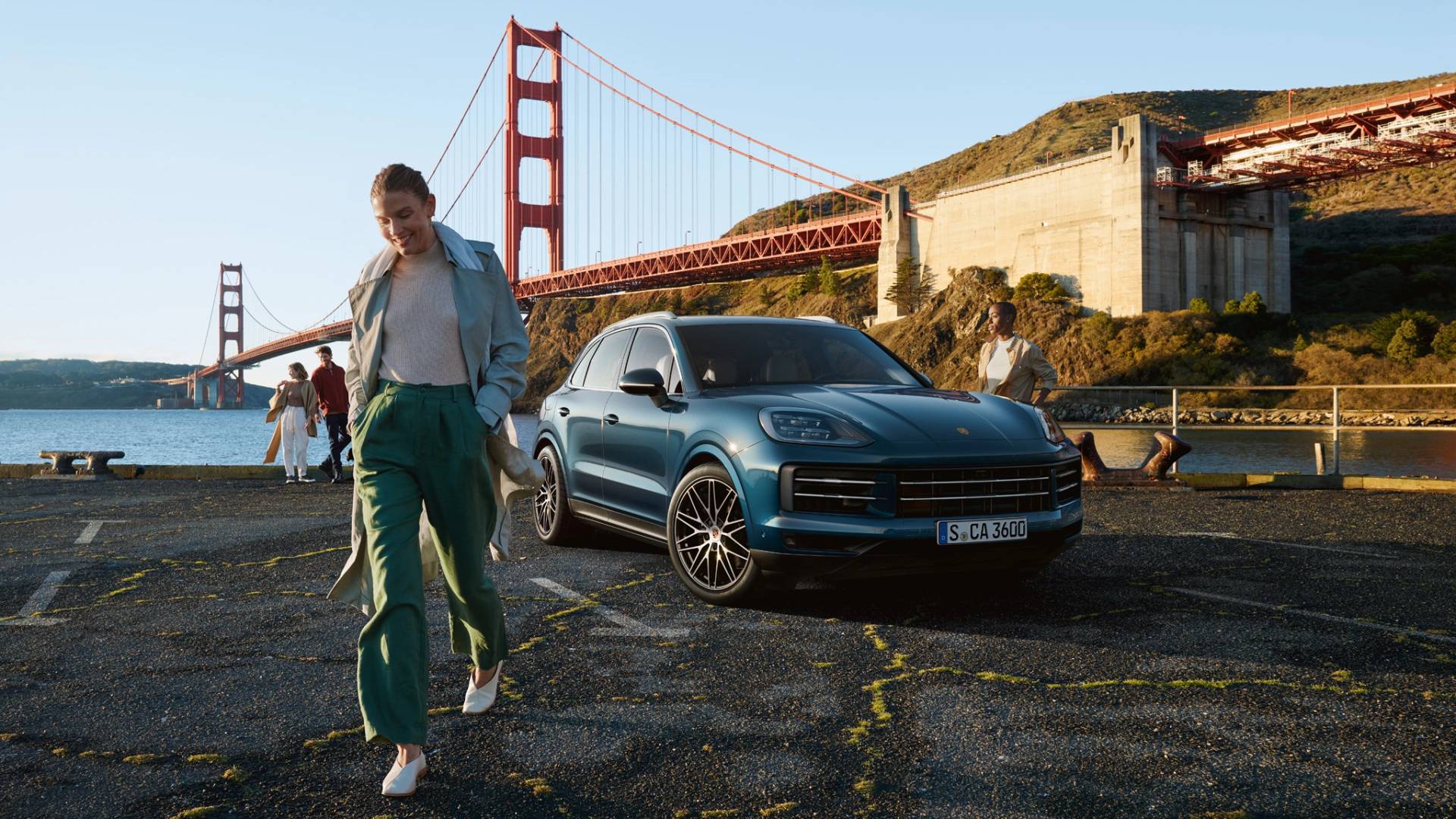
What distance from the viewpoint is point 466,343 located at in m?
3.20

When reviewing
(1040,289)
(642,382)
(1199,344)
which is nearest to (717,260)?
(1040,289)

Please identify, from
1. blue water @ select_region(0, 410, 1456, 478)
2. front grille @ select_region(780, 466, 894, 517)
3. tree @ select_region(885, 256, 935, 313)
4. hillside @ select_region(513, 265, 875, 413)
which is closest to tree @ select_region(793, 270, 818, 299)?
hillside @ select_region(513, 265, 875, 413)

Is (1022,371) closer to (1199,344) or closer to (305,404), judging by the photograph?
(305,404)

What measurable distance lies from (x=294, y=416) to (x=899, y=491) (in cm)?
1091

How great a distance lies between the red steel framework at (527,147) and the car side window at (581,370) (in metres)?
67.9

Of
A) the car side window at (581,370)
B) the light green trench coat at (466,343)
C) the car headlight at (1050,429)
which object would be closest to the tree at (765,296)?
the car side window at (581,370)

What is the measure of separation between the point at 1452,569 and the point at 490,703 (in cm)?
569

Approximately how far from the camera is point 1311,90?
14325cm

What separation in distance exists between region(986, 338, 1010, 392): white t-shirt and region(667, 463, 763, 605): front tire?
3578mm

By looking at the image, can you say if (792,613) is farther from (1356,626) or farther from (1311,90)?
(1311,90)

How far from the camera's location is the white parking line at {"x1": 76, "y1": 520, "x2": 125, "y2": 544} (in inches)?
326

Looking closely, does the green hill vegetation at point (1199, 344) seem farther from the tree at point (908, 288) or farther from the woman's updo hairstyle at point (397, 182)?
the woman's updo hairstyle at point (397, 182)

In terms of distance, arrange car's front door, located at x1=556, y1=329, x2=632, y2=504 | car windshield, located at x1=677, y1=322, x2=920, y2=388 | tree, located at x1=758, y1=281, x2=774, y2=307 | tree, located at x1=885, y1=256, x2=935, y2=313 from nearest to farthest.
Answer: car windshield, located at x1=677, y1=322, x2=920, y2=388
car's front door, located at x1=556, y1=329, x2=632, y2=504
tree, located at x1=885, y1=256, x2=935, y2=313
tree, located at x1=758, y1=281, x2=774, y2=307

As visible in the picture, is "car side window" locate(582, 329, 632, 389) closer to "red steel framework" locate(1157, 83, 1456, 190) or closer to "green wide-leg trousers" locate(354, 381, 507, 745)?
"green wide-leg trousers" locate(354, 381, 507, 745)
